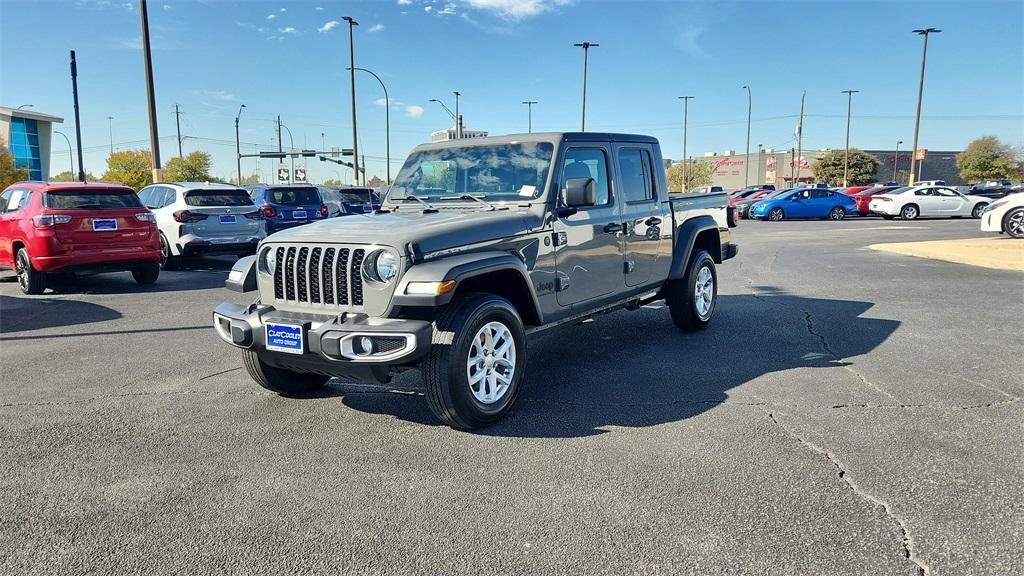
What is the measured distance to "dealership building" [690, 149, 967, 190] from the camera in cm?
8119

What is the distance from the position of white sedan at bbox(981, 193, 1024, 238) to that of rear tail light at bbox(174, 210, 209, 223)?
60.5 ft

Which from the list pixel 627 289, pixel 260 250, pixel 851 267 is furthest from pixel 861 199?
pixel 260 250

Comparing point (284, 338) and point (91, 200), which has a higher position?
point (91, 200)

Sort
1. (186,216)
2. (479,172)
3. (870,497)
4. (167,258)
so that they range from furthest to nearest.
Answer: (167,258)
(186,216)
(479,172)
(870,497)

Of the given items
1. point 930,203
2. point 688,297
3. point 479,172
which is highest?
point 479,172

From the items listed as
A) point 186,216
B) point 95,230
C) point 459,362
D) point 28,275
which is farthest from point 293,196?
point 459,362

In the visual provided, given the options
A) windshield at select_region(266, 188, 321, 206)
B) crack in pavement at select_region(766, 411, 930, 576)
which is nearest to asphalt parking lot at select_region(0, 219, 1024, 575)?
crack in pavement at select_region(766, 411, 930, 576)

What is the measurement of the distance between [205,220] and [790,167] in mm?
85338

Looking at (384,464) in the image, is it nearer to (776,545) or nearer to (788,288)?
(776,545)

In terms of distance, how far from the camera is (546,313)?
5117 mm

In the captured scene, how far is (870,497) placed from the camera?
3473 millimetres

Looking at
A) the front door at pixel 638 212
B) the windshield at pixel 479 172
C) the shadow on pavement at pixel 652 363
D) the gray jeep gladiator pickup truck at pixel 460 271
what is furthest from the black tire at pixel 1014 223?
the windshield at pixel 479 172

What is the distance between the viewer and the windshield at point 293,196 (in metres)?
16.0

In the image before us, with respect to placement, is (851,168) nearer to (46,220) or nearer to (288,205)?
(288,205)
